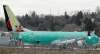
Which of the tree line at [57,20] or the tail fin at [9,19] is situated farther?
the tree line at [57,20]

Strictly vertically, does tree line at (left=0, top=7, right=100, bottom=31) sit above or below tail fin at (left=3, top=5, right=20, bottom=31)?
below

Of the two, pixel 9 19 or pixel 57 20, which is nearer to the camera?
pixel 9 19

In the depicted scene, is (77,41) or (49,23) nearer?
(77,41)

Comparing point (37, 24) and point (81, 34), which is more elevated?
point (81, 34)

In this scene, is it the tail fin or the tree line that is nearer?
→ the tail fin

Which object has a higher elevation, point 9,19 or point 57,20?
point 9,19

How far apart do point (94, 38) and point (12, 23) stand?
15360 millimetres

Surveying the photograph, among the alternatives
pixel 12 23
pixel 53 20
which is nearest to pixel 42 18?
pixel 53 20

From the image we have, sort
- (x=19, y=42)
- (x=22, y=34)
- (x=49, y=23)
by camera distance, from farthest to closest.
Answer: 1. (x=49, y=23)
2. (x=22, y=34)
3. (x=19, y=42)

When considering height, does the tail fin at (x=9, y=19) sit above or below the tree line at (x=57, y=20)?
above

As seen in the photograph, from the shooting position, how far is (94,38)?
191 feet

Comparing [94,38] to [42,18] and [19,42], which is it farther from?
[42,18]

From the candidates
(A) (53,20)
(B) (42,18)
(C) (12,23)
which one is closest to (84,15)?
(A) (53,20)

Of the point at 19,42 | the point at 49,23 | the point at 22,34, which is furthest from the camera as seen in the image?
the point at 49,23
